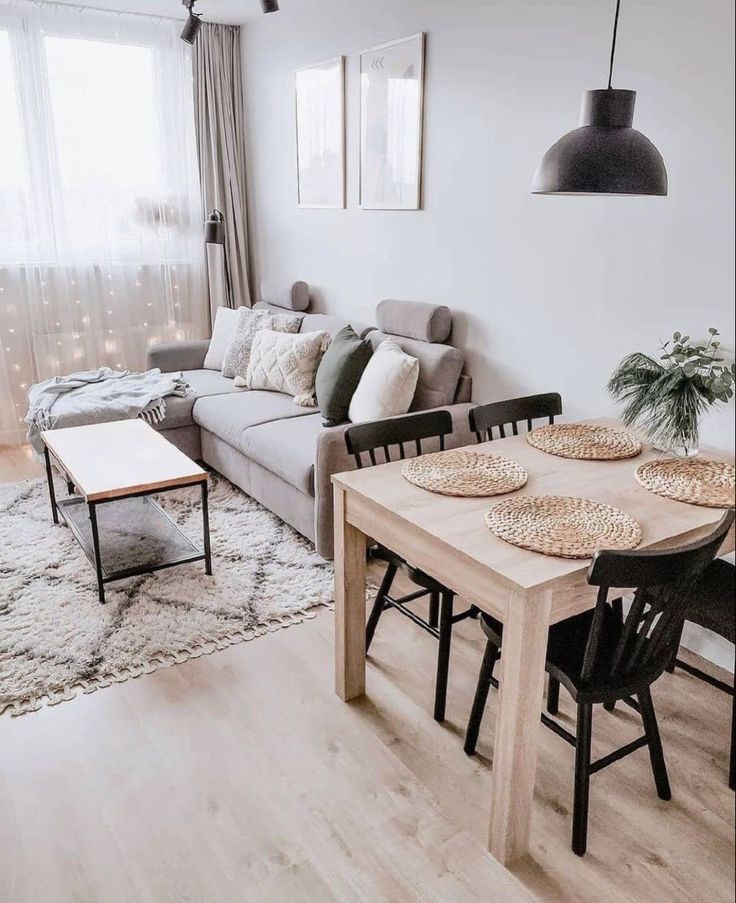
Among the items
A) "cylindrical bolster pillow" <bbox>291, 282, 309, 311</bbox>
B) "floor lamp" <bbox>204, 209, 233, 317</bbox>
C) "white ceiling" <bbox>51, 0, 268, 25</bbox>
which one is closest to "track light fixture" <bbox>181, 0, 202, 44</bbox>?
"white ceiling" <bbox>51, 0, 268, 25</bbox>

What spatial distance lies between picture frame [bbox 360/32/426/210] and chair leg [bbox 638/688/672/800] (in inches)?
97.7

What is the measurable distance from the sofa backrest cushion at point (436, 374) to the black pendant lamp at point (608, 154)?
4.76ft

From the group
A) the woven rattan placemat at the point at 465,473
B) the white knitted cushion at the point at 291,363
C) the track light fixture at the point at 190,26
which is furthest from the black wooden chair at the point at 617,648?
the track light fixture at the point at 190,26

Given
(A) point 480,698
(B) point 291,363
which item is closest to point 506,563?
(A) point 480,698

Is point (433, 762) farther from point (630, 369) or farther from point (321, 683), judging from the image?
point (630, 369)

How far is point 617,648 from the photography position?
5.07 ft

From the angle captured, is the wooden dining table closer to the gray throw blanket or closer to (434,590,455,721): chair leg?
(434,590,455,721): chair leg

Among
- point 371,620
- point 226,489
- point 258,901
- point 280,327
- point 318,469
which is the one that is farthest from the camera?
point 280,327

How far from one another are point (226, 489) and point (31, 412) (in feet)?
3.65

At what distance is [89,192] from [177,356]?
3.70ft

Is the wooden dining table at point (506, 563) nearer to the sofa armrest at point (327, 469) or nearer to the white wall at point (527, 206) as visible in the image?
the white wall at point (527, 206)

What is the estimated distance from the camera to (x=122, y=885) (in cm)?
158

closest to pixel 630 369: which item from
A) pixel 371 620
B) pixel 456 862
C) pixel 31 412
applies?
pixel 371 620

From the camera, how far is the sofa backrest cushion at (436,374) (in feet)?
10.4
